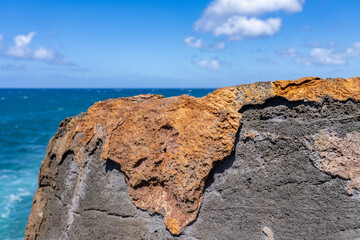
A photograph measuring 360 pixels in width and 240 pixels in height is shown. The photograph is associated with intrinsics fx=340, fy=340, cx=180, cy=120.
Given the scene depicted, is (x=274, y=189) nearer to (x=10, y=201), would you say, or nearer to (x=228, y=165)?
(x=228, y=165)

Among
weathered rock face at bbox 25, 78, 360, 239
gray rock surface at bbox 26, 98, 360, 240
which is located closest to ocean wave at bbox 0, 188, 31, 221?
weathered rock face at bbox 25, 78, 360, 239

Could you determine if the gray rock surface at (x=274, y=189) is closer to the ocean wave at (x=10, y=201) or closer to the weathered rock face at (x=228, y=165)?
the weathered rock face at (x=228, y=165)

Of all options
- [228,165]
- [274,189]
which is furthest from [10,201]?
[274,189]

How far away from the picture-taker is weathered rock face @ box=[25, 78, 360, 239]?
1.70 m

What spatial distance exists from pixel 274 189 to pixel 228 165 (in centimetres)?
27

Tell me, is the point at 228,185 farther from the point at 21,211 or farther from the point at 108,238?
the point at 21,211

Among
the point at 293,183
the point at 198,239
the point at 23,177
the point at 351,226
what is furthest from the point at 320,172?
the point at 23,177

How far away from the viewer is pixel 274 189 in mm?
1786

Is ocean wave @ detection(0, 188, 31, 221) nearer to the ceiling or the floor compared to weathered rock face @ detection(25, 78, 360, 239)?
nearer to the floor

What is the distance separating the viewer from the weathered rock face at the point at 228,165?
5.59ft

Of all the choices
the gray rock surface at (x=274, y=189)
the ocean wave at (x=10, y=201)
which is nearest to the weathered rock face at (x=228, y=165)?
the gray rock surface at (x=274, y=189)

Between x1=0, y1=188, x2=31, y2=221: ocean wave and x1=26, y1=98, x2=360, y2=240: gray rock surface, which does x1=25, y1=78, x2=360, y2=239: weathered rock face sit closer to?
x1=26, y1=98, x2=360, y2=240: gray rock surface

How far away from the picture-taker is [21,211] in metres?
8.21

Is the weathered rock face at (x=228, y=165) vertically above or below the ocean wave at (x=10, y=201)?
above
